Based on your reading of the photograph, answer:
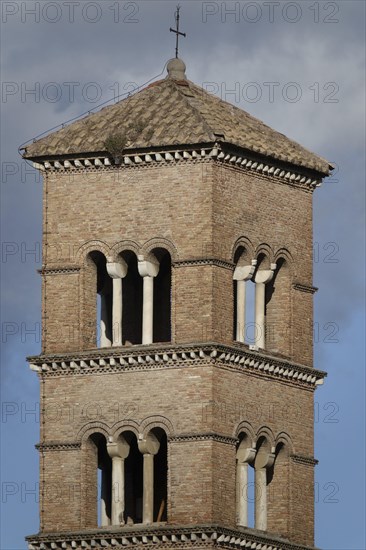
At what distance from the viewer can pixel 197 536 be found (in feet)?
306

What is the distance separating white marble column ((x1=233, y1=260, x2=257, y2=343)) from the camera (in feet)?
314

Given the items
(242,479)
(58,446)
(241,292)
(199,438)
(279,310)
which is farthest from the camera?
(279,310)

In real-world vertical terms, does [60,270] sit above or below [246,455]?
above

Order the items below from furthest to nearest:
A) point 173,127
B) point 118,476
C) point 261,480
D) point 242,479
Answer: point 261,480, point 173,127, point 242,479, point 118,476

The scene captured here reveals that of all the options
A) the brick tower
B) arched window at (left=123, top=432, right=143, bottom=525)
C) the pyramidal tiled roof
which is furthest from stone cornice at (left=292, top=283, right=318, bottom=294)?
arched window at (left=123, top=432, right=143, bottom=525)

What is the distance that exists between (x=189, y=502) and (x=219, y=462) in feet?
3.50

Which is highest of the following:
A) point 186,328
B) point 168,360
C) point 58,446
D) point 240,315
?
point 240,315

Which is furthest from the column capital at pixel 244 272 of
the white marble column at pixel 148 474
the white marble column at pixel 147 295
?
the white marble column at pixel 148 474

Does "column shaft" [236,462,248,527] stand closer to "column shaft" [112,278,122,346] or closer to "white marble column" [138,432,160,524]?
"white marble column" [138,432,160,524]

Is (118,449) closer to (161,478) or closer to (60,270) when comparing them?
(161,478)

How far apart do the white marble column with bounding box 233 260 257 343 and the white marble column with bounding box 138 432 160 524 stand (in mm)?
2997

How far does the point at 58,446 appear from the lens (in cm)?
9569

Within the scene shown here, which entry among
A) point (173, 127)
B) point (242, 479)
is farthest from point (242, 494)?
point (173, 127)

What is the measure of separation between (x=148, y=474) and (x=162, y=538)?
61.5 inches
